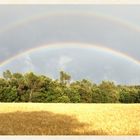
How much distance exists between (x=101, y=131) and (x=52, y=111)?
2.19 ft

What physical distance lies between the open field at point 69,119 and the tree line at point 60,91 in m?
0.09

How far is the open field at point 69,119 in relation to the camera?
4.79m

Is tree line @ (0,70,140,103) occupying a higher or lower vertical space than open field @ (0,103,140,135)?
higher

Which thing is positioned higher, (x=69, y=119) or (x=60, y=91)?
(x=60, y=91)

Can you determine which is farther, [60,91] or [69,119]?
[60,91]

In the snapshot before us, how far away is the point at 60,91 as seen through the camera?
507 centimetres

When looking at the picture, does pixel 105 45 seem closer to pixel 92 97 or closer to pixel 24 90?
pixel 92 97

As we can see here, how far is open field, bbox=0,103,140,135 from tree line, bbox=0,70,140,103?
0.09 meters

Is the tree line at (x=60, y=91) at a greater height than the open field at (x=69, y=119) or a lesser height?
greater

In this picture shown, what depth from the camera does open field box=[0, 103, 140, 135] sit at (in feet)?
15.7

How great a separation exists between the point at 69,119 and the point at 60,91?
0.41 meters

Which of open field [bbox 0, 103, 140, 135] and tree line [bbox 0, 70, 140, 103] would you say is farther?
tree line [bbox 0, 70, 140, 103]

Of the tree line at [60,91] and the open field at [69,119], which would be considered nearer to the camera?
the open field at [69,119]

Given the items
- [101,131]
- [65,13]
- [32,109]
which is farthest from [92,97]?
[65,13]
